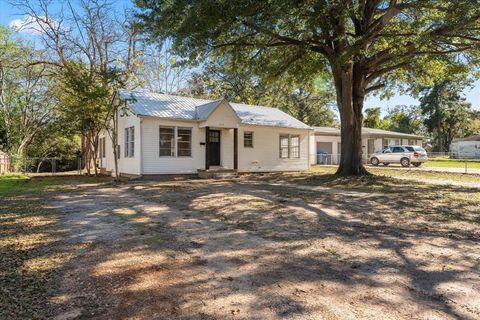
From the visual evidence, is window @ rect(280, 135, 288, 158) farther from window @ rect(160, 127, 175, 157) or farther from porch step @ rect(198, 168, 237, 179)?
window @ rect(160, 127, 175, 157)

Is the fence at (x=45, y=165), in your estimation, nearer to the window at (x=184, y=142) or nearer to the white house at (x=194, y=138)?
the white house at (x=194, y=138)

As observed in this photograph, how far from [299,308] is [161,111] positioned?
1479 centimetres

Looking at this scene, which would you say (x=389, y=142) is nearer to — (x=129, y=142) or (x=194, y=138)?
(x=194, y=138)

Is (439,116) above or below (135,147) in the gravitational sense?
above

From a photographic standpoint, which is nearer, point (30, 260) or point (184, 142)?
point (30, 260)

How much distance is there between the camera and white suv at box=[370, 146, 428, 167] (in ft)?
89.1

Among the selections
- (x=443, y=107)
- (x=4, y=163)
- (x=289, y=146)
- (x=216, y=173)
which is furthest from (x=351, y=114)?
(x=443, y=107)

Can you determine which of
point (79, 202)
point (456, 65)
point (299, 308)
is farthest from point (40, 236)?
point (456, 65)

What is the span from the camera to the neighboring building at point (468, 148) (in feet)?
151

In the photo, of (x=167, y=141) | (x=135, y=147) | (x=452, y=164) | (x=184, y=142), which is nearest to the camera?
(x=135, y=147)

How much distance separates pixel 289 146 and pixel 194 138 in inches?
278

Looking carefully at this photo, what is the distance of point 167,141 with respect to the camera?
55.4 feet

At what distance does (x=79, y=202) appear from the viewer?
958cm

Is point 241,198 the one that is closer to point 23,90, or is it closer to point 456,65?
point 456,65
